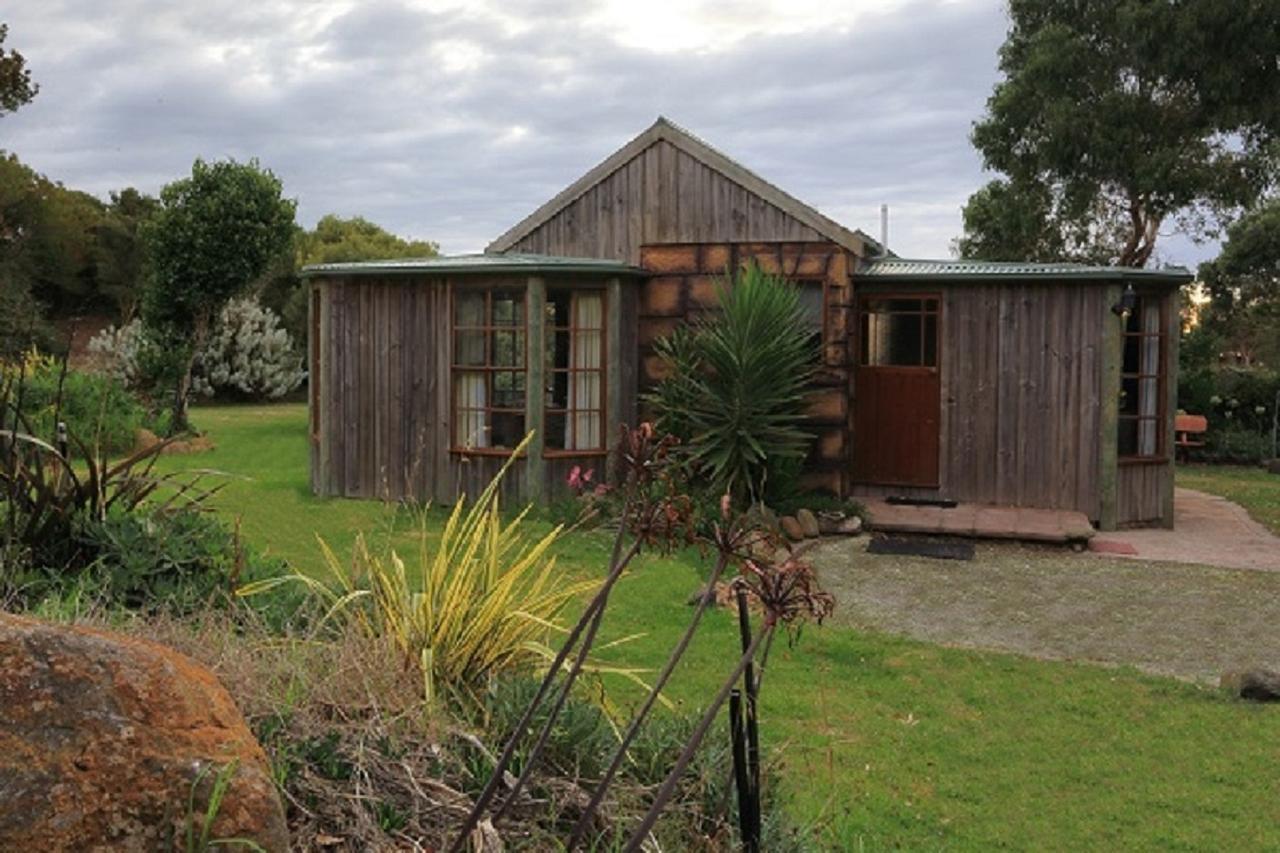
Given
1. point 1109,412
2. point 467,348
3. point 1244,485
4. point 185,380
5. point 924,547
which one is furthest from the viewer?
point 185,380

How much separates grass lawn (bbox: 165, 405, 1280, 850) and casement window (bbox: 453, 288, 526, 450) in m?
4.02

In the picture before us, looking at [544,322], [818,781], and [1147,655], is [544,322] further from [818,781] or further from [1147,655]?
[818,781]

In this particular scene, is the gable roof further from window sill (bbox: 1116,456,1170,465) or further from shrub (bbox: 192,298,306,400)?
shrub (bbox: 192,298,306,400)

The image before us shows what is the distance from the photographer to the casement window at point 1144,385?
11141mm

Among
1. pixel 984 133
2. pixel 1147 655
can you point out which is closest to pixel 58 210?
pixel 984 133

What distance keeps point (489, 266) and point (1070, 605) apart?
5916 millimetres

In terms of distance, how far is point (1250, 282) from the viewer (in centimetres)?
2322

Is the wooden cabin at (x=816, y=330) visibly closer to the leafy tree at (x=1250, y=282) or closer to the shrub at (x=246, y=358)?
the leafy tree at (x=1250, y=282)

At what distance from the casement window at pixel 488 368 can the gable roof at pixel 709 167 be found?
149 centimetres

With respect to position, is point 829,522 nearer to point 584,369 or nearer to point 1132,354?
point 584,369

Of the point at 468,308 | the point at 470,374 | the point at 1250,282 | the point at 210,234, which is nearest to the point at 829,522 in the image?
the point at 470,374

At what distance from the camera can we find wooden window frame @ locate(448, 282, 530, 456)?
11.0 metres

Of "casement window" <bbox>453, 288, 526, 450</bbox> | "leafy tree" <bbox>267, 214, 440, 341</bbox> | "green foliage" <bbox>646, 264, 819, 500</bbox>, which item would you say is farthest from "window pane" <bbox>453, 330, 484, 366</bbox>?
"leafy tree" <bbox>267, 214, 440, 341</bbox>

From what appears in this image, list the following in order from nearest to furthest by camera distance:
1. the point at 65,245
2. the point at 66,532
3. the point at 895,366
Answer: the point at 66,532 → the point at 895,366 → the point at 65,245
